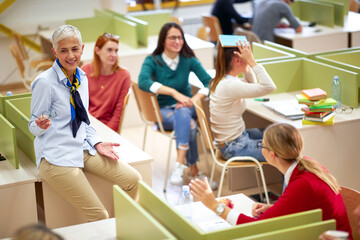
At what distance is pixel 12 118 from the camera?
3691 mm

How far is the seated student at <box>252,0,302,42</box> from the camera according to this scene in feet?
21.5

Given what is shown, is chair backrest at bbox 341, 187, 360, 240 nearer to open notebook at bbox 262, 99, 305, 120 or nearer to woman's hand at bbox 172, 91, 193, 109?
open notebook at bbox 262, 99, 305, 120

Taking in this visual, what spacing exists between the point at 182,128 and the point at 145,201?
1974 millimetres

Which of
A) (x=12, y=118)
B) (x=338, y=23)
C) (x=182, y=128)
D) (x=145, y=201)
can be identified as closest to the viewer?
(x=145, y=201)

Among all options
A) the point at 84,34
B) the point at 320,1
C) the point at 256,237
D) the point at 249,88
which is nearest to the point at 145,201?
the point at 256,237

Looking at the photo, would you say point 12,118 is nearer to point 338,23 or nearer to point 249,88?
point 249,88

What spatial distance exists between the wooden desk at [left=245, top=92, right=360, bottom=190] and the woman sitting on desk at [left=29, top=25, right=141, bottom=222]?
1.33 m

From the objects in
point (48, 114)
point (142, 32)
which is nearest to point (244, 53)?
point (48, 114)

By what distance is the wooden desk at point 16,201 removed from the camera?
3.14 metres

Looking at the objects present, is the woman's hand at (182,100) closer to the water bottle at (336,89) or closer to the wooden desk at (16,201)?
the water bottle at (336,89)

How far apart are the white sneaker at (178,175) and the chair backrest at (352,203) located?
1956 mm

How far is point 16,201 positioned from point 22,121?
52 cm

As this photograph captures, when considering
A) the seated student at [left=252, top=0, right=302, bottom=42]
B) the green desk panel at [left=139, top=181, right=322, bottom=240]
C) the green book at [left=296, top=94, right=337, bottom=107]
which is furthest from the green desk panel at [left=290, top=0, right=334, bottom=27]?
the green desk panel at [left=139, top=181, right=322, bottom=240]

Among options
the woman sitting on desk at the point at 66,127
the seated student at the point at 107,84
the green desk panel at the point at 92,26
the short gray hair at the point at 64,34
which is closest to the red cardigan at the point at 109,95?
the seated student at the point at 107,84
